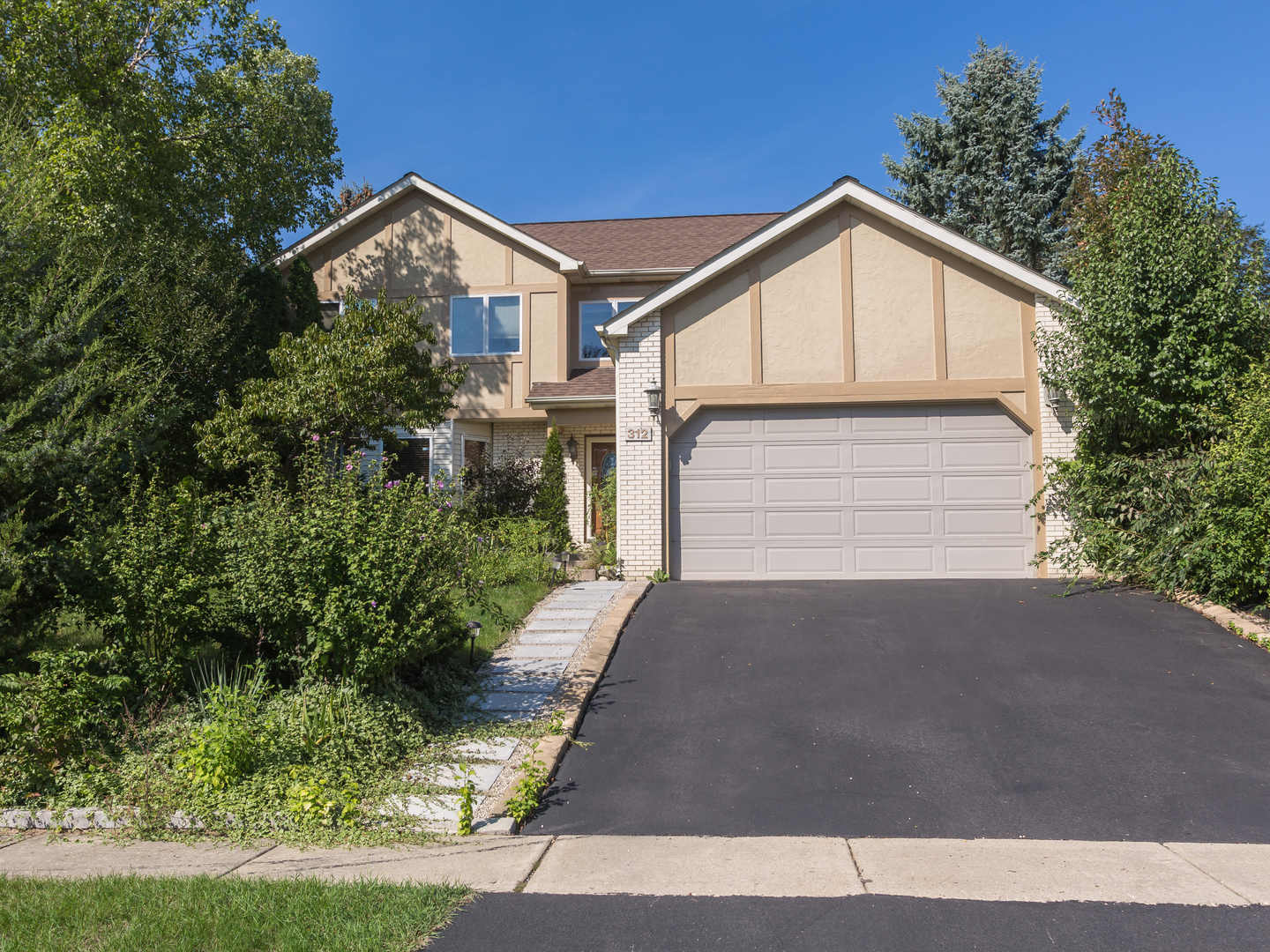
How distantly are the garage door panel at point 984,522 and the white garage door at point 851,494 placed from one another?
13mm

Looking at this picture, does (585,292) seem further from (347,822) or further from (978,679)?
(347,822)

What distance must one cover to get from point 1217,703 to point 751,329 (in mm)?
7421

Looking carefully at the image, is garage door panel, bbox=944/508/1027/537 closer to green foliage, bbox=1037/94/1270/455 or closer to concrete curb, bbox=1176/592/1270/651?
green foliage, bbox=1037/94/1270/455

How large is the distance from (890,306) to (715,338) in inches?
102

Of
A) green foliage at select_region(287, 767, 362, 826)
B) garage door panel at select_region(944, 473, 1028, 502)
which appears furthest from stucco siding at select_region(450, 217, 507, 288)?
green foliage at select_region(287, 767, 362, 826)

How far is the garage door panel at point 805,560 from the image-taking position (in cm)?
1205

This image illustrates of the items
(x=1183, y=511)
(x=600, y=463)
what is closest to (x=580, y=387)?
(x=600, y=463)

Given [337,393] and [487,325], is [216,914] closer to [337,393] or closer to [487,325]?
[337,393]

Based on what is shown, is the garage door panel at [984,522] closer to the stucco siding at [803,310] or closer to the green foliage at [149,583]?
the stucco siding at [803,310]

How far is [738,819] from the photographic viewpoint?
208 inches

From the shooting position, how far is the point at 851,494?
39.5 ft

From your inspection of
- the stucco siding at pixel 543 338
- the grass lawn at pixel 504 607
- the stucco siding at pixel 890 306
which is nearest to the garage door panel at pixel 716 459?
the stucco siding at pixel 890 306

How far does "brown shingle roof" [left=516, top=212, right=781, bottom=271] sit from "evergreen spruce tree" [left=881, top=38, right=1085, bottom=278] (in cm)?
874

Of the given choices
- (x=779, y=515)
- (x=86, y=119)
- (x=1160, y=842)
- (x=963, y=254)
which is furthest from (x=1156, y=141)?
(x=86, y=119)
